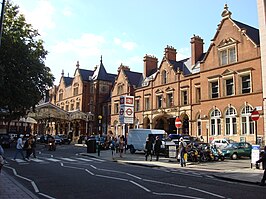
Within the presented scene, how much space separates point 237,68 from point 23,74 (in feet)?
80.8

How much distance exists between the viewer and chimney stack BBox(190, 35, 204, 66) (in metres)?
44.2

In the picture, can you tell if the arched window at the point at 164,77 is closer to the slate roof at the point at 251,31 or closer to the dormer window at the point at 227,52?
the dormer window at the point at 227,52

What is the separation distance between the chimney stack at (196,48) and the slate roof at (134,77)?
14036mm

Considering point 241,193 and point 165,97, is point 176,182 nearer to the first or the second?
point 241,193

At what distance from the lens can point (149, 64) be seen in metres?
55.6

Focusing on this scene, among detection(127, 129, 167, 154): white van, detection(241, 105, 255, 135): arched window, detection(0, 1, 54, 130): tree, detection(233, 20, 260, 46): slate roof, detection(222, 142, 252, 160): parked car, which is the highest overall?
detection(233, 20, 260, 46): slate roof

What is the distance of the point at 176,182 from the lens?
1252 cm

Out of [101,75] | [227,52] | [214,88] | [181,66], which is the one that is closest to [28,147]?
[214,88]

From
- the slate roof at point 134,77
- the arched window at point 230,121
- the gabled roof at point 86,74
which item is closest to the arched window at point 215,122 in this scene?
the arched window at point 230,121

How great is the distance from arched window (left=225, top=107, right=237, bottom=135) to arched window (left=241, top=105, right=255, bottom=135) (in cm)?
112

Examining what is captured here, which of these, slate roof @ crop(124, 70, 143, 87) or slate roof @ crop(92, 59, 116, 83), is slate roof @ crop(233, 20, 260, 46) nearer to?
slate roof @ crop(124, 70, 143, 87)

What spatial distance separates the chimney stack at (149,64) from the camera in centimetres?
5494

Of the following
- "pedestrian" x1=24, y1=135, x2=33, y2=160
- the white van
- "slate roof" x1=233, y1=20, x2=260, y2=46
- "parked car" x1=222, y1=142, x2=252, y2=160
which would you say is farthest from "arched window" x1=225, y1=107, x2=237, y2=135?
"pedestrian" x1=24, y1=135, x2=33, y2=160

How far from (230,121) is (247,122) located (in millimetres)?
2332
